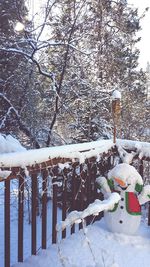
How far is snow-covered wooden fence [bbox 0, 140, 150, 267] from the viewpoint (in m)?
2.24

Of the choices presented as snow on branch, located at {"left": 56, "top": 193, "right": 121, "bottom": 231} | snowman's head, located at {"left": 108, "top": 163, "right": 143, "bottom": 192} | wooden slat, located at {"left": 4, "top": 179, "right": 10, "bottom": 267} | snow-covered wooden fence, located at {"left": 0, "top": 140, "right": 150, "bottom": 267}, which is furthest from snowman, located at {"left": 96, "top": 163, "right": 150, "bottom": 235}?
wooden slat, located at {"left": 4, "top": 179, "right": 10, "bottom": 267}

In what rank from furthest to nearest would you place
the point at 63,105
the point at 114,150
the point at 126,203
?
the point at 63,105 → the point at 114,150 → the point at 126,203

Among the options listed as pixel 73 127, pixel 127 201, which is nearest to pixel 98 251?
pixel 127 201

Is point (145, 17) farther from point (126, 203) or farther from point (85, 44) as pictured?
point (126, 203)

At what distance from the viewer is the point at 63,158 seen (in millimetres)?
2711

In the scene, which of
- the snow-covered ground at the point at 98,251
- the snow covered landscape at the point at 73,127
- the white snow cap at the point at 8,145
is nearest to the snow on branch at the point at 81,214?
the snow covered landscape at the point at 73,127

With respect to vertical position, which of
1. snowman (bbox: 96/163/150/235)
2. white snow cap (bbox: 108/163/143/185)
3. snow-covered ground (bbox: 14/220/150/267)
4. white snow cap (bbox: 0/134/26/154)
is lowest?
snow-covered ground (bbox: 14/220/150/267)

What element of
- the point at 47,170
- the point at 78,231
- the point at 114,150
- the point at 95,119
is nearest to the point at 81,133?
the point at 95,119

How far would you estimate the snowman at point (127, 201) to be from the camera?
123 inches

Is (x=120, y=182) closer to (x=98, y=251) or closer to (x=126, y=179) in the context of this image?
(x=126, y=179)

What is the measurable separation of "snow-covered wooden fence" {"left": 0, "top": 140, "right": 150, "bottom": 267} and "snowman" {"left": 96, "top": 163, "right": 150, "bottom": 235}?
0.29 m

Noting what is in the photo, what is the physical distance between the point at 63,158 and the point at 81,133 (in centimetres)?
376

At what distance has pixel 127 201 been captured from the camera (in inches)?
124

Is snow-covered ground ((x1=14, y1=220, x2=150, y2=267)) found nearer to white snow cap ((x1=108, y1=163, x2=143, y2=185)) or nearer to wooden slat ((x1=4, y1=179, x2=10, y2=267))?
wooden slat ((x1=4, y1=179, x2=10, y2=267))
